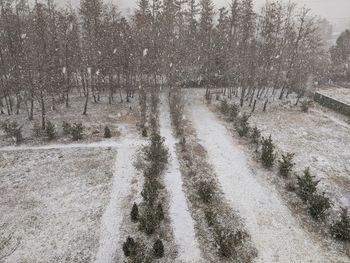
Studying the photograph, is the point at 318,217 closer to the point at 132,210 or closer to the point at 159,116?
the point at 132,210

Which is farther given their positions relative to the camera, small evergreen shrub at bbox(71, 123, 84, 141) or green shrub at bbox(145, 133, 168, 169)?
small evergreen shrub at bbox(71, 123, 84, 141)

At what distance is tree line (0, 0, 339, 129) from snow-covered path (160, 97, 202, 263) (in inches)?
488

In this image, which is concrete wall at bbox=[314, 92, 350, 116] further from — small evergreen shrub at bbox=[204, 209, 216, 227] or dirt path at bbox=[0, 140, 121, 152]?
small evergreen shrub at bbox=[204, 209, 216, 227]

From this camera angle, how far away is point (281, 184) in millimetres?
19438

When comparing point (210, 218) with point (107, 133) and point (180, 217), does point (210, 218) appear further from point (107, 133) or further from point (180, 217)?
point (107, 133)

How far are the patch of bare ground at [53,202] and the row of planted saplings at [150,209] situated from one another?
1823 mm

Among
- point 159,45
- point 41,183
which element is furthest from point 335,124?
point 41,183

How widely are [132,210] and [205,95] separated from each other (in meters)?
23.9

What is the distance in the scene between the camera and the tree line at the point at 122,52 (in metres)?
29.1

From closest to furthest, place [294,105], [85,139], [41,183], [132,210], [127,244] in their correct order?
[127,244] < [132,210] < [41,183] < [85,139] < [294,105]

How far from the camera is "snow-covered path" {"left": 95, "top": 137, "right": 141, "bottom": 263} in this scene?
14094 mm

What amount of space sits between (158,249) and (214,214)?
3691mm

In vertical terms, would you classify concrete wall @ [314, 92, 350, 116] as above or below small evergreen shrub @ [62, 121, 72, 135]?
above

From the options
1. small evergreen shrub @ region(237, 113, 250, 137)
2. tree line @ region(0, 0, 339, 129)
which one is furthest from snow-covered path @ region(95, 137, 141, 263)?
tree line @ region(0, 0, 339, 129)
